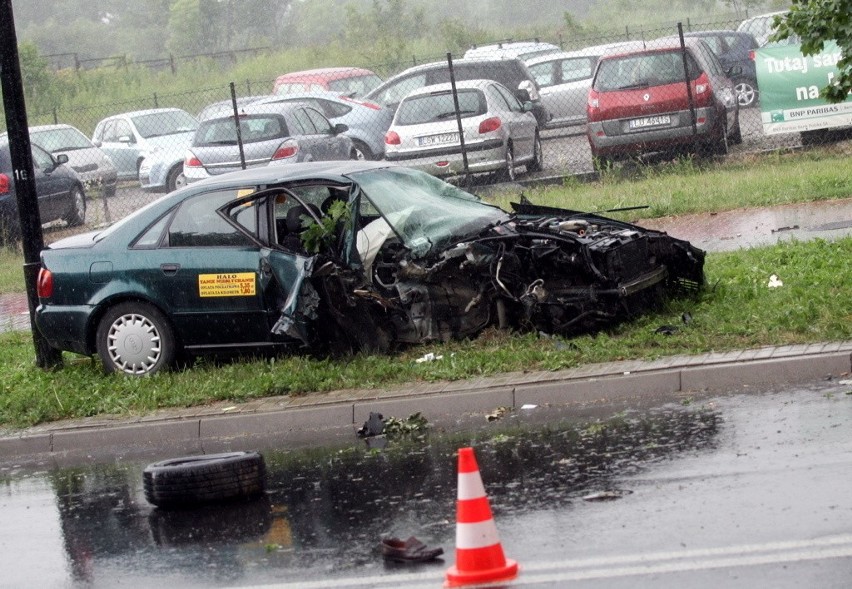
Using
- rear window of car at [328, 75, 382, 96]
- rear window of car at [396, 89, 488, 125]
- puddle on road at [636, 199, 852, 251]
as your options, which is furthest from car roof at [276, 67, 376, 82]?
puddle on road at [636, 199, 852, 251]

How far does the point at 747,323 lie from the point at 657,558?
433cm

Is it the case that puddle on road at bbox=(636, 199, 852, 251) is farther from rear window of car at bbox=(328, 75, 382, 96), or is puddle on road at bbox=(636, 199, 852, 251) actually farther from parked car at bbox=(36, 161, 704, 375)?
rear window of car at bbox=(328, 75, 382, 96)

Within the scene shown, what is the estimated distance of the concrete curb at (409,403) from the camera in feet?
28.2

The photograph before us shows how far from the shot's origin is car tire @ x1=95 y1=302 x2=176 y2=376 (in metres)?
10.4

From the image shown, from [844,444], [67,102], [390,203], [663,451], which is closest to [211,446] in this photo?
[390,203]

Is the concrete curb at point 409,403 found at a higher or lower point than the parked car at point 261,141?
lower

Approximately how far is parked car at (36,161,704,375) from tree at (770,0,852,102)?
1749mm

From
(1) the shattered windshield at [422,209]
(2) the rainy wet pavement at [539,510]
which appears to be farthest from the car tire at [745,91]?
(2) the rainy wet pavement at [539,510]

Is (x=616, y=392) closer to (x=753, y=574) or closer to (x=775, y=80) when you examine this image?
(x=753, y=574)

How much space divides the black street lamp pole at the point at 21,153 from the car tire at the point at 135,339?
0.89 meters

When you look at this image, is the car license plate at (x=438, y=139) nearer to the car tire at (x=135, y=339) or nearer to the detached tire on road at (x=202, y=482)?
the car tire at (x=135, y=339)

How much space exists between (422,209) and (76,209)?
46.5ft

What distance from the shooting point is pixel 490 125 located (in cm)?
2033

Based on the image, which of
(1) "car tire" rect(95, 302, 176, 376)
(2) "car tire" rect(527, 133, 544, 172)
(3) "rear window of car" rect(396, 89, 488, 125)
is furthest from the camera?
(2) "car tire" rect(527, 133, 544, 172)
